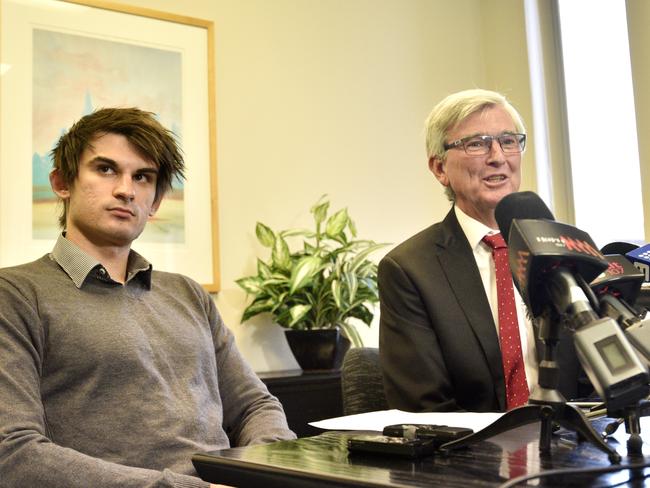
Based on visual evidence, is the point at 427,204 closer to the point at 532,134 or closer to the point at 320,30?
the point at 532,134

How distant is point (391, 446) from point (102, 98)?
2497 mm

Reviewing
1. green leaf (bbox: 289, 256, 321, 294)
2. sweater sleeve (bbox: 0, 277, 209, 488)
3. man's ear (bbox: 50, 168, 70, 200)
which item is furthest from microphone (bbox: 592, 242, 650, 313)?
green leaf (bbox: 289, 256, 321, 294)

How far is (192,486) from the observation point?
1.30 metres

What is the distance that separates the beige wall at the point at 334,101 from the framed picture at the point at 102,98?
9 cm

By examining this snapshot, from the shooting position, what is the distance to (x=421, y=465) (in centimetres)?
75

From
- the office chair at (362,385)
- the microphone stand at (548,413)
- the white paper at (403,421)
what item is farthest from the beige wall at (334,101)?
the microphone stand at (548,413)

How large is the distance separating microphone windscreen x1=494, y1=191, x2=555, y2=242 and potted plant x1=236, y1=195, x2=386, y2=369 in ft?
6.55

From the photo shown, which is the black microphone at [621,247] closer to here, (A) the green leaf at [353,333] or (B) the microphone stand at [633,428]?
(B) the microphone stand at [633,428]

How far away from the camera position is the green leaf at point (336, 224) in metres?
3.08

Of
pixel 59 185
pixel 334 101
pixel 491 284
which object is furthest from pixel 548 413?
pixel 334 101

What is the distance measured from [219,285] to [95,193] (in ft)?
4.92

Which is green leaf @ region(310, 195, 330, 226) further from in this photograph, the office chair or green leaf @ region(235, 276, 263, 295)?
the office chair

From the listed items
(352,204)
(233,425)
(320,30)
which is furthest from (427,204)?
(233,425)

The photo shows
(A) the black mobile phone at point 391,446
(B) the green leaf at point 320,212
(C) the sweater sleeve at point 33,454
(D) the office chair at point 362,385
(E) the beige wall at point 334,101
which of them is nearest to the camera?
(A) the black mobile phone at point 391,446
